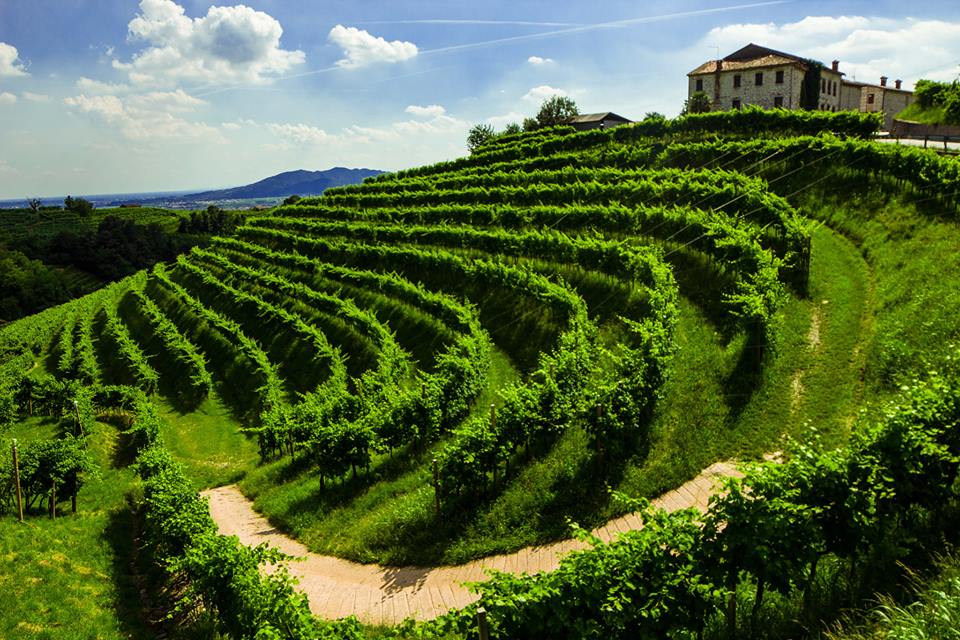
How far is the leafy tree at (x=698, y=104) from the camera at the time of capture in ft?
211

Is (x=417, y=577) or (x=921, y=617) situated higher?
(x=921, y=617)

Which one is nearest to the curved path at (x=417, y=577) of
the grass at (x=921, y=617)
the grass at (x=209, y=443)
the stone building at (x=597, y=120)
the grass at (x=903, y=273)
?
the grass at (x=921, y=617)

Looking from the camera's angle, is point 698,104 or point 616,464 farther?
point 698,104

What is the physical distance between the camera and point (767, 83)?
6412cm

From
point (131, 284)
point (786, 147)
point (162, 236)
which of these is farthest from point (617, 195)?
point (162, 236)

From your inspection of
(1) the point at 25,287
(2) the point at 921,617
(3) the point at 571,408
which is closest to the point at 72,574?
(3) the point at 571,408

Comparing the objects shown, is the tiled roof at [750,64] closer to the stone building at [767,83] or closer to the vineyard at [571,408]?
the stone building at [767,83]

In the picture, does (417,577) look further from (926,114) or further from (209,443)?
(926,114)

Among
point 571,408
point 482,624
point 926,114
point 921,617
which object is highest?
point 926,114

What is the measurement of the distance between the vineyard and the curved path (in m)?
0.38

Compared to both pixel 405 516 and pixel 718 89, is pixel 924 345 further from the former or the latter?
pixel 718 89

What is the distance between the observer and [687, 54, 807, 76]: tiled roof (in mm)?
63375

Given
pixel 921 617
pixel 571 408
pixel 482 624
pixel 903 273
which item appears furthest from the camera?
pixel 903 273

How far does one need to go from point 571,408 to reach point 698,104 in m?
58.5
